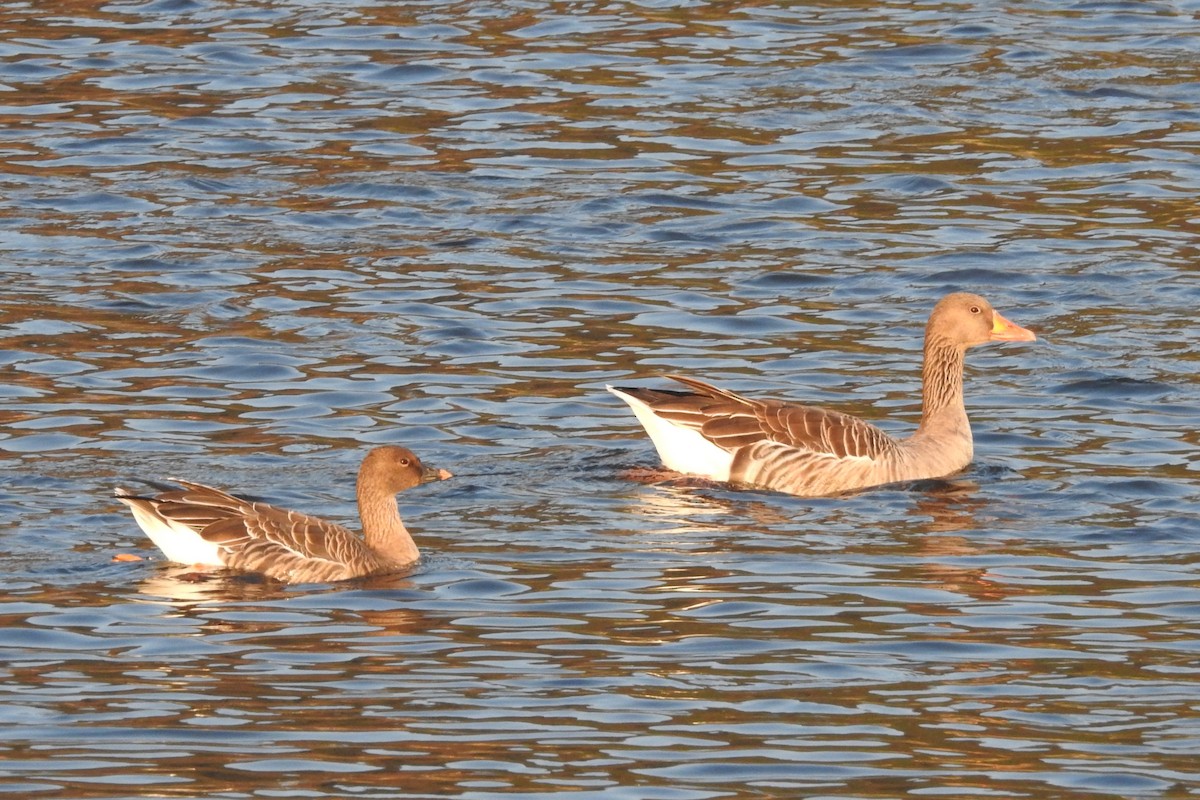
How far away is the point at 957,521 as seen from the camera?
14.4 metres

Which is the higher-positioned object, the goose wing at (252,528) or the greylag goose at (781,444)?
the goose wing at (252,528)

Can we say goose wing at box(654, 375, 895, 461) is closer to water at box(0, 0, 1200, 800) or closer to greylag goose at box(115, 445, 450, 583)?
water at box(0, 0, 1200, 800)

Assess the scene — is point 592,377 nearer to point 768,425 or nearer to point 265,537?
point 768,425

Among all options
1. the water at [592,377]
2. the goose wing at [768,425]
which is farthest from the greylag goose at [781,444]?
the water at [592,377]

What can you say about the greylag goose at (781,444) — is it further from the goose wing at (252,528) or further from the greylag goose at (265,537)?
the goose wing at (252,528)

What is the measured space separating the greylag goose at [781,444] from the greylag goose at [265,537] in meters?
2.44

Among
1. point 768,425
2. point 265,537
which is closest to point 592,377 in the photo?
point 768,425

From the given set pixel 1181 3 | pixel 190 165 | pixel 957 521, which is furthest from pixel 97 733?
pixel 1181 3

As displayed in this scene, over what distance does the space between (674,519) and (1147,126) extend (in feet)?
36.2

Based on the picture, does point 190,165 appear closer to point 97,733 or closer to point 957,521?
point 957,521

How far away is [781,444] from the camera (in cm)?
1563

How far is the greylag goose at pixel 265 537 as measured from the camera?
1295 centimetres

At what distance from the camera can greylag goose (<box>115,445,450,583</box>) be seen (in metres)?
13.0

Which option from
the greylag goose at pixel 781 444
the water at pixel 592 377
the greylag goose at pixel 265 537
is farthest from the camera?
the greylag goose at pixel 781 444
